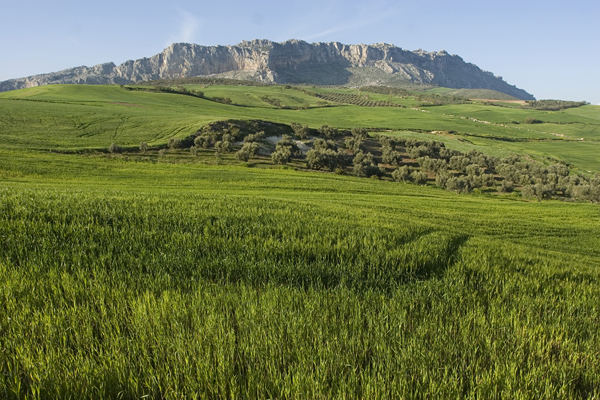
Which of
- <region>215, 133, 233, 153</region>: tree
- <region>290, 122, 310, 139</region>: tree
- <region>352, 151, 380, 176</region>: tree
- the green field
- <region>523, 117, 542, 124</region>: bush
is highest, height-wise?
<region>523, 117, 542, 124</region>: bush

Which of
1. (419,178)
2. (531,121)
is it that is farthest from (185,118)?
(531,121)

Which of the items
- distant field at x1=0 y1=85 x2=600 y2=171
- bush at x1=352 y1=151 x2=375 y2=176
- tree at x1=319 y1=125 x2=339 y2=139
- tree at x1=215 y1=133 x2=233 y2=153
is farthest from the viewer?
tree at x1=319 y1=125 x2=339 y2=139

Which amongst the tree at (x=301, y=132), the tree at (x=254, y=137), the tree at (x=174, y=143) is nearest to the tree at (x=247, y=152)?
the tree at (x=254, y=137)

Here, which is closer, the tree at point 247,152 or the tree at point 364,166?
the tree at point 247,152

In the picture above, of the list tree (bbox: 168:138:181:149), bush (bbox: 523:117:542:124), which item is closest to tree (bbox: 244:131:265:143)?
tree (bbox: 168:138:181:149)

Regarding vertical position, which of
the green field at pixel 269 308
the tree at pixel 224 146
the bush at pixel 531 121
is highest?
the bush at pixel 531 121

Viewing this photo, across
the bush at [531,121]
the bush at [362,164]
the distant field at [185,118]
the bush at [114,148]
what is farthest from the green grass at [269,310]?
the bush at [531,121]

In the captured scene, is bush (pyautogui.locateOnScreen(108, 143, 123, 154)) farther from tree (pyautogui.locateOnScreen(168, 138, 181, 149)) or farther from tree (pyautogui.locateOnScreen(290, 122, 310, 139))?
tree (pyautogui.locateOnScreen(290, 122, 310, 139))

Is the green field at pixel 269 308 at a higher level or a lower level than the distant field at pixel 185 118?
lower

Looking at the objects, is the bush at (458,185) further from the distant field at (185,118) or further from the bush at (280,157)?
the distant field at (185,118)

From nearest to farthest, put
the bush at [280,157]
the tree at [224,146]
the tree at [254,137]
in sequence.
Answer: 1. the bush at [280,157]
2. the tree at [224,146]
3. the tree at [254,137]

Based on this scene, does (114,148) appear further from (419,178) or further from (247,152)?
(419,178)

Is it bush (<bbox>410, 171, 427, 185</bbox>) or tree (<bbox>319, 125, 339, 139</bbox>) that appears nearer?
bush (<bbox>410, 171, 427, 185</bbox>)

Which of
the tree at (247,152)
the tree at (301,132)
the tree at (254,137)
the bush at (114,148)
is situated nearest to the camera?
the bush at (114,148)
